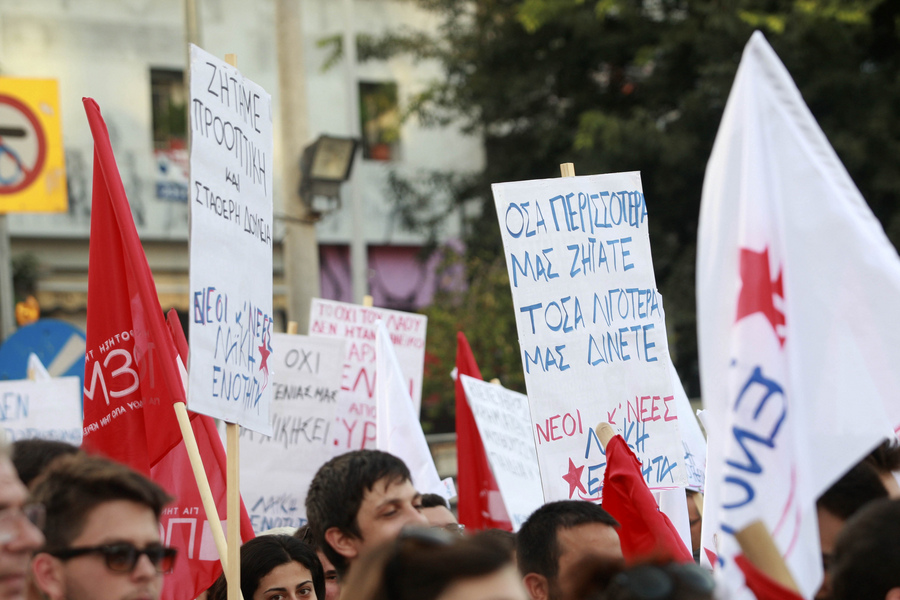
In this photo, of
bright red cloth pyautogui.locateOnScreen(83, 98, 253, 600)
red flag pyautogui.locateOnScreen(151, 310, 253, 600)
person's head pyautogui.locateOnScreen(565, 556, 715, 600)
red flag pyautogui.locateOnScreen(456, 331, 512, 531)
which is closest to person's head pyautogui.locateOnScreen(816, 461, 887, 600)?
person's head pyautogui.locateOnScreen(565, 556, 715, 600)

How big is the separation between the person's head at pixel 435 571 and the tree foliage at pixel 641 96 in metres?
11.1

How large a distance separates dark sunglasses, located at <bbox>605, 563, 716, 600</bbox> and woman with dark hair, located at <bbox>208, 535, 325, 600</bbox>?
6.49 feet

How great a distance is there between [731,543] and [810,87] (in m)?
12.1

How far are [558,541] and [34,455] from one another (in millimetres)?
1526

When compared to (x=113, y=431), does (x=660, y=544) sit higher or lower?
lower

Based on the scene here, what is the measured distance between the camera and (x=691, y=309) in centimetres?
1411

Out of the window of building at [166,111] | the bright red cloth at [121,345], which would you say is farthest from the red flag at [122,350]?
the window of building at [166,111]

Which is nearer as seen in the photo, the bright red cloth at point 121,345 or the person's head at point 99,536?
the person's head at point 99,536

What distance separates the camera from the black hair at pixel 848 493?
109 inches

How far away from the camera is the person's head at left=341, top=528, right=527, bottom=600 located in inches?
79.4

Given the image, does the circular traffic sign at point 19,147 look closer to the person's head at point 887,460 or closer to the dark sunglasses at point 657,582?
the person's head at point 887,460

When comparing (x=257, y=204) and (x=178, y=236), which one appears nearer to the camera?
(x=257, y=204)

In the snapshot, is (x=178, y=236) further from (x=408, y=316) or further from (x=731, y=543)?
(x=731, y=543)

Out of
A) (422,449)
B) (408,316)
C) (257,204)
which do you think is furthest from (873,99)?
(257,204)
